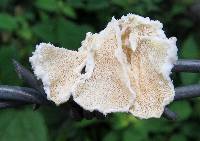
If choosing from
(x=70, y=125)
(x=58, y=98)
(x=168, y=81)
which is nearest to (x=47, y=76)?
(x=58, y=98)

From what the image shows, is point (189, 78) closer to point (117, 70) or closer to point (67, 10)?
point (67, 10)

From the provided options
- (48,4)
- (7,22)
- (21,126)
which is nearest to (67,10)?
(48,4)

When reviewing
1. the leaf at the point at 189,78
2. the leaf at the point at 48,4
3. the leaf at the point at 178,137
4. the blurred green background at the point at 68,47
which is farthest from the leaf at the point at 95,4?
the leaf at the point at 178,137

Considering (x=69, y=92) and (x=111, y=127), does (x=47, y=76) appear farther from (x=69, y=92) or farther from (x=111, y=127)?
(x=111, y=127)

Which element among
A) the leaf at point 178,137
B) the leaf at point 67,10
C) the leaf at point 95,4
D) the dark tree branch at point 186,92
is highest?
the leaf at point 95,4

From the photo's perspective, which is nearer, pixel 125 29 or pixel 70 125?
pixel 125 29

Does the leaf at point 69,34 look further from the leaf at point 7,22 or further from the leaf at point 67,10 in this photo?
the leaf at point 7,22

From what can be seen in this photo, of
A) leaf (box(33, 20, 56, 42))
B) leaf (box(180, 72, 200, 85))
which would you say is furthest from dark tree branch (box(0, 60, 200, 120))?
leaf (box(33, 20, 56, 42))
